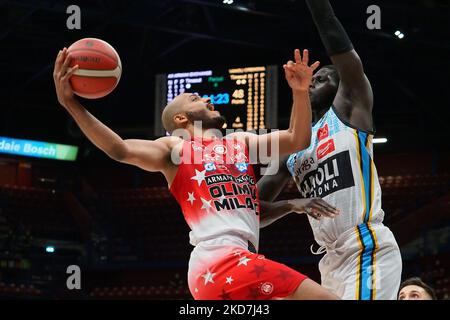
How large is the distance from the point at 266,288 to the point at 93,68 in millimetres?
1487

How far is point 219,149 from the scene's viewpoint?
13.7ft

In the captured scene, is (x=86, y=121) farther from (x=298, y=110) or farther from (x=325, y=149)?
(x=325, y=149)

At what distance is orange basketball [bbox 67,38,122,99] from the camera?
156 inches

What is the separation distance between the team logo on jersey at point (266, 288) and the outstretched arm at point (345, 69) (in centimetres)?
126

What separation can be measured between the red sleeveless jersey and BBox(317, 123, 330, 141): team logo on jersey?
0.53 m

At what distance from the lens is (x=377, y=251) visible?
13.6ft

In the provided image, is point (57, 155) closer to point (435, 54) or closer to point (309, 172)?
point (435, 54)

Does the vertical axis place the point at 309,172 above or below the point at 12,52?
below

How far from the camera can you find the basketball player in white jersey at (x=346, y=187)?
4.14 m

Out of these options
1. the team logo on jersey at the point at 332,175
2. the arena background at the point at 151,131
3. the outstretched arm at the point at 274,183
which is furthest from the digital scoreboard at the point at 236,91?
the team logo on jersey at the point at 332,175

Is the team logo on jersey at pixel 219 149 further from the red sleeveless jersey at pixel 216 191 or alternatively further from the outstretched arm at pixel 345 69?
the outstretched arm at pixel 345 69

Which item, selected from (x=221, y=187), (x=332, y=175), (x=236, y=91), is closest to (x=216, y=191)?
(x=221, y=187)

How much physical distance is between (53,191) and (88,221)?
1268 millimetres
